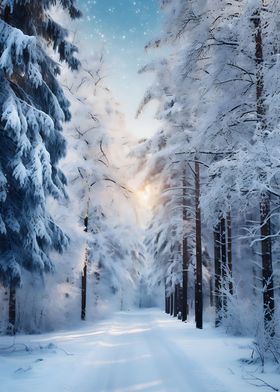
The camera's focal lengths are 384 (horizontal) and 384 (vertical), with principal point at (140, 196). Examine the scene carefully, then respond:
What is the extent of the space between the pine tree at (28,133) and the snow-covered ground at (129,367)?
2470 mm

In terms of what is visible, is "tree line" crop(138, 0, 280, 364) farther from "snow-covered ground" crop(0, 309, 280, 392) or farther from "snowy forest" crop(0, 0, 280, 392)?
"snow-covered ground" crop(0, 309, 280, 392)

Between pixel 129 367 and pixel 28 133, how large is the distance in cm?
626

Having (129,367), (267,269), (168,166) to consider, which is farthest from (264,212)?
(168,166)

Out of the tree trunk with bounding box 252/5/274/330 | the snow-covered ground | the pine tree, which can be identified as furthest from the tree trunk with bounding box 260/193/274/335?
the pine tree

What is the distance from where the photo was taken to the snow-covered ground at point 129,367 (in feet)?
19.7

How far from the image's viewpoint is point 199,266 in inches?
674

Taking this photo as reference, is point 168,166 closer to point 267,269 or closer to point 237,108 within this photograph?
point 237,108

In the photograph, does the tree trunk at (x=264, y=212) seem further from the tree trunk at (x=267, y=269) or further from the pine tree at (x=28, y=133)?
the pine tree at (x=28, y=133)

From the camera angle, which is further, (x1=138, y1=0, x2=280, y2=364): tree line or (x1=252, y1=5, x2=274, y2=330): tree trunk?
(x1=252, y1=5, x2=274, y2=330): tree trunk

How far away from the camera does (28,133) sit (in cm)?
1010

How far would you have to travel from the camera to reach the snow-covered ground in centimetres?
599

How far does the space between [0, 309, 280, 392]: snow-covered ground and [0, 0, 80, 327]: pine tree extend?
247 cm

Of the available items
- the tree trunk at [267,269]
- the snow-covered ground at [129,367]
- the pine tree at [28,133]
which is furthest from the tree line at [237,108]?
the pine tree at [28,133]

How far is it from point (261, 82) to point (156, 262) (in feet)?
78.4
